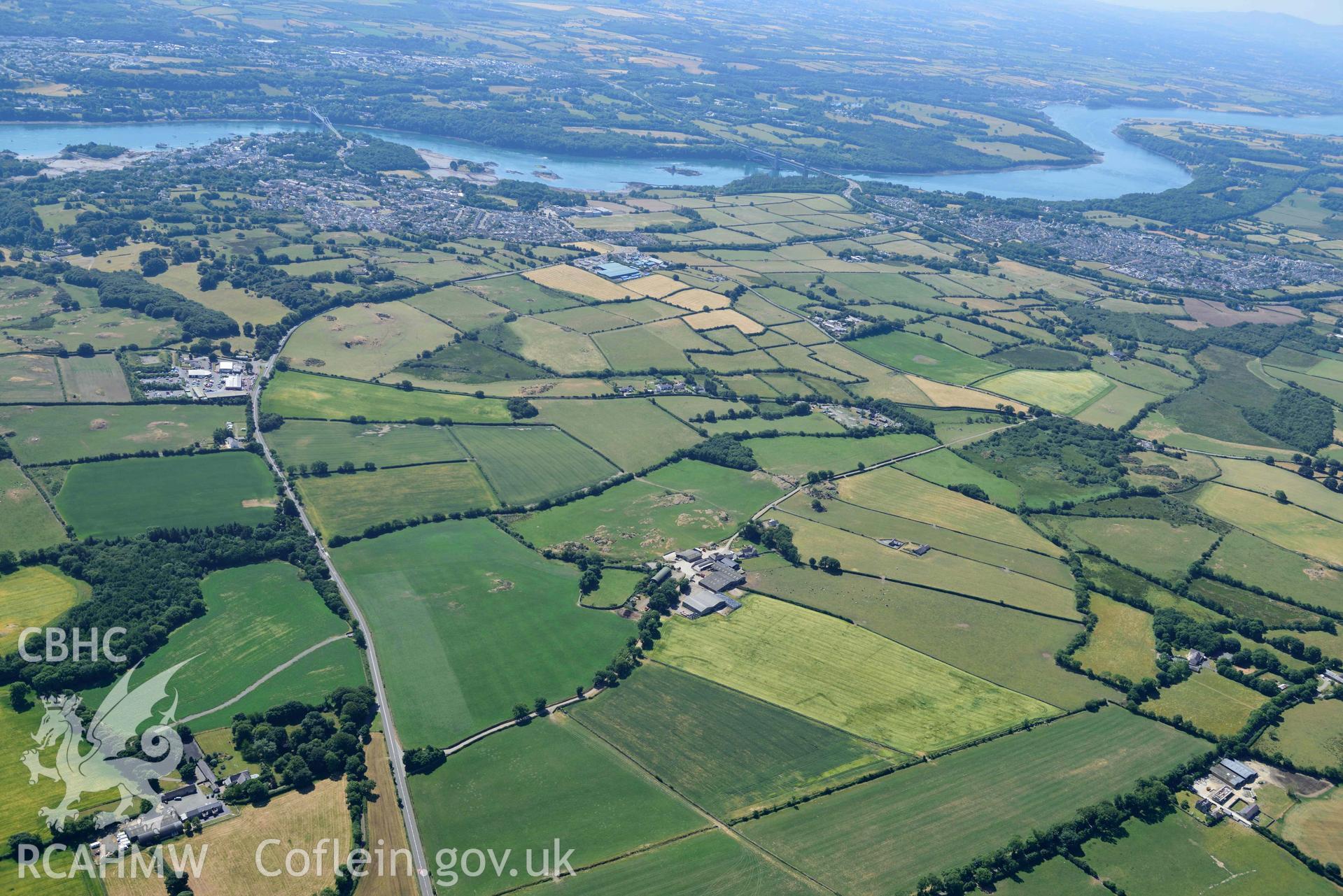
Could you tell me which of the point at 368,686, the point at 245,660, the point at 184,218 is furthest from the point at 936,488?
the point at 184,218

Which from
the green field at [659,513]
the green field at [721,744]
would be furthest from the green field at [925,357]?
the green field at [721,744]

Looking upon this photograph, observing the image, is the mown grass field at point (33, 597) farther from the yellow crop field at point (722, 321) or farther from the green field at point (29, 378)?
the yellow crop field at point (722, 321)

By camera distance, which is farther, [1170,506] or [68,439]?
[1170,506]

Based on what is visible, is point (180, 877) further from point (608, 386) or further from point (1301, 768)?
point (608, 386)

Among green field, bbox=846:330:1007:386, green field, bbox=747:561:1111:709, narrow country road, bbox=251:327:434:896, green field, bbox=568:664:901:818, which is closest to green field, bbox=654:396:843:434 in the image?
green field, bbox=846:330:1007:386

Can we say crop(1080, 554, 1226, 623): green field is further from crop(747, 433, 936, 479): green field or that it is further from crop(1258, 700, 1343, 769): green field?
crop(747, 433, 936, 479): green field

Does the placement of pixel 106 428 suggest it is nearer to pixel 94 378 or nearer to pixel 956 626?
pixel 94 378
